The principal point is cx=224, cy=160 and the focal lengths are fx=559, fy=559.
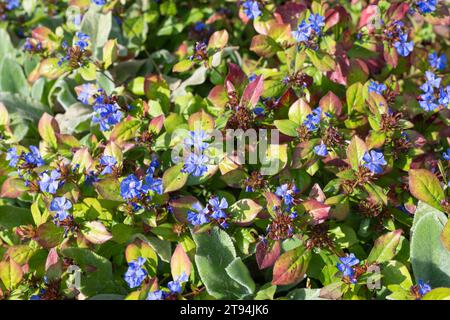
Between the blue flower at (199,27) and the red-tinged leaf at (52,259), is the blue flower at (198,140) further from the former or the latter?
the blue flower at (199,27)

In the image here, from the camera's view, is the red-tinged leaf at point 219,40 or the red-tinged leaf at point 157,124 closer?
the red-tinged leaf at point 157,124

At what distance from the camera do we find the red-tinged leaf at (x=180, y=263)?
2324mm

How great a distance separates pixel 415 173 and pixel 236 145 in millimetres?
812

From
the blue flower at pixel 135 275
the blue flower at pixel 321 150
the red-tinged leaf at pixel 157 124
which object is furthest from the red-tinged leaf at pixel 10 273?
the blue flower at pixel 321 150

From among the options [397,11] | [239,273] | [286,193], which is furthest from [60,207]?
[397,11]

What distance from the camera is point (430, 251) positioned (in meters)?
2.38

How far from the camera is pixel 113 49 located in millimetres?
2906

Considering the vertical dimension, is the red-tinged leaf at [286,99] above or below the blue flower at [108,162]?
above

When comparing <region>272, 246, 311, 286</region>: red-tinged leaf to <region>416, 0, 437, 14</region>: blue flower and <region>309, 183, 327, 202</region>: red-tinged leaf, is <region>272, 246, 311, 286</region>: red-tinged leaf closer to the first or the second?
<region>309, 183, 327, 202</region>: red-tinged leaf

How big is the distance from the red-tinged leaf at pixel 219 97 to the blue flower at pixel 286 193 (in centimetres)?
56

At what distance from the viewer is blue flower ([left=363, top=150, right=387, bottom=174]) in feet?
7.82

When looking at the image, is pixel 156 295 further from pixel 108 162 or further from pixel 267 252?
pixel 108 162
